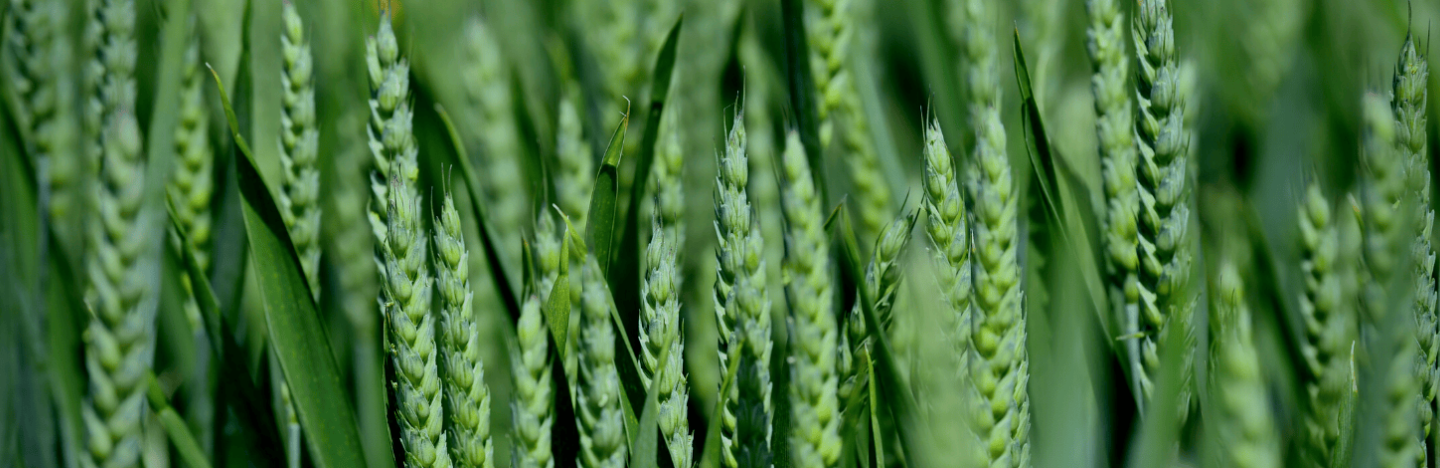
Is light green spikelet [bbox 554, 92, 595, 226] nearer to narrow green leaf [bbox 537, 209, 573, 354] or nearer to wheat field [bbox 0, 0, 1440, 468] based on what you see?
wheat field [bbox 0, 0, 1440, 468]

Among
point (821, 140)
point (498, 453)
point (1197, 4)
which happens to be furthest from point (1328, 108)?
point (498, 453)

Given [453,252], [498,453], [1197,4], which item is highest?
[1197,4]

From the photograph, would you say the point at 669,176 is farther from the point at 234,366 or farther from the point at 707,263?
the point at 234,366

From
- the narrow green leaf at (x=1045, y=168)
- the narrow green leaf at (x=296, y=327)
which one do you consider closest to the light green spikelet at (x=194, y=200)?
the narrow green leaf at (x=296, y=327)

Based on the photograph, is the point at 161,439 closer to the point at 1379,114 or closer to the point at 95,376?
the point at 95,376

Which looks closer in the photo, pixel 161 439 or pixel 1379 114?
pixel 1379 114

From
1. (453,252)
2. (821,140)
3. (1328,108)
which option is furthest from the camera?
(1328,108)
